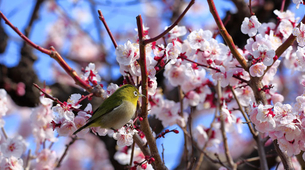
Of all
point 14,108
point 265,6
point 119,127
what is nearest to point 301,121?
point 119,127

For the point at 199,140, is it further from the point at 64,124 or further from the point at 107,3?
the point at 107,3

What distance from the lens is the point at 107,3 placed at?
5211 mm

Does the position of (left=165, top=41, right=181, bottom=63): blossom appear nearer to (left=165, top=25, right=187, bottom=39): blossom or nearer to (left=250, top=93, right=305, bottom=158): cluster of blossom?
(left=165, top=25, right=187, bottom=39): blossom

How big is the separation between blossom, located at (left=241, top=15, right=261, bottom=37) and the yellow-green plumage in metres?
0.82

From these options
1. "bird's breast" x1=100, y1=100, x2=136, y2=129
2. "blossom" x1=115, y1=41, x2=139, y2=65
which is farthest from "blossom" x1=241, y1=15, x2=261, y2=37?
"bird's breast" x1=100, y1=100, x2=136, y2=129

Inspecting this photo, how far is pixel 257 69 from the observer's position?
1.81 m

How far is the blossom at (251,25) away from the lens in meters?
2.00

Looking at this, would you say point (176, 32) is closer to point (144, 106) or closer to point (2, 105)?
point (144, 106)

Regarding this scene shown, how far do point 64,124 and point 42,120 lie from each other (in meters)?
0.89

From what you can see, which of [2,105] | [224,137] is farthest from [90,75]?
[224,137]

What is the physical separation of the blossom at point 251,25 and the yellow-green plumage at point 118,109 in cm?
82

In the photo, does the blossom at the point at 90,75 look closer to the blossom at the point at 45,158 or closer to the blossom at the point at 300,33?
the blossom at the point at 45,158

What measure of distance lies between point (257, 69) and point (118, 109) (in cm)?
83

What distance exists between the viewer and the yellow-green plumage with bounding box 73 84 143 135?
5.82 feet
